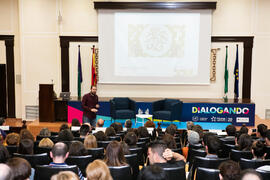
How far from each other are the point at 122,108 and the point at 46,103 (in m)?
2.37

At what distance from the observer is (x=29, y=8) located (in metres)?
12.1

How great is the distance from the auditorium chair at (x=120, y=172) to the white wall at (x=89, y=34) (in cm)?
864

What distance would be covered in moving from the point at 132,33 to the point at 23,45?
387 centimetres

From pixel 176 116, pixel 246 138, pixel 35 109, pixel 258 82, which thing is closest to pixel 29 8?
pixel 35 109

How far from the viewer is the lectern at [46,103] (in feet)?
34.2

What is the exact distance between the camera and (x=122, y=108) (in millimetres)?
11109

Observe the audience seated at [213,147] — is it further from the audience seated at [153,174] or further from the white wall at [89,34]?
the white wall at [89,34]

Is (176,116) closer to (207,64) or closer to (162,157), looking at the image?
(207,64)

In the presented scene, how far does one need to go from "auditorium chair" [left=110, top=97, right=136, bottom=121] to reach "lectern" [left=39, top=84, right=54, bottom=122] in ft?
6.03

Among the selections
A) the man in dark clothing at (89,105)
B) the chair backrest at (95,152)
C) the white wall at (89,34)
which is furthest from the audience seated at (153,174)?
the white wall at (89,34)

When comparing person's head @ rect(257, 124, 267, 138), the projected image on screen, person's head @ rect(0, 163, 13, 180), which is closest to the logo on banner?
the projected image on screen

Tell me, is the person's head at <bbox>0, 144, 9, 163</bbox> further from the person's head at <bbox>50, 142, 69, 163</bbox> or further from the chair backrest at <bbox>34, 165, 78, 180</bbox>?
the chair backrest at <bbox>34, 165, 78, 180</bbox>

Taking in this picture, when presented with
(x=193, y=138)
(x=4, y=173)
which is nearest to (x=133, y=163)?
(x=193, y=138)

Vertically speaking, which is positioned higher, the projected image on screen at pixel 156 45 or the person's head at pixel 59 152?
the projected image on screen at pixel 156 45
